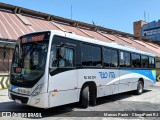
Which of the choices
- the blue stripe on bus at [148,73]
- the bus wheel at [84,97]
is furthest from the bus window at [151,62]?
the bus wheel at [84,97]

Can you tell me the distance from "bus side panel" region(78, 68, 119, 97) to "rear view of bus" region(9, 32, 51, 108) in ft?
6.29

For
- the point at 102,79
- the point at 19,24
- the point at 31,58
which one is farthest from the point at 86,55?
the point at 19,24

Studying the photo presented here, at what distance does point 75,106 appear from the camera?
983cm

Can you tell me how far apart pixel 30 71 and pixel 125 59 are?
263 inches

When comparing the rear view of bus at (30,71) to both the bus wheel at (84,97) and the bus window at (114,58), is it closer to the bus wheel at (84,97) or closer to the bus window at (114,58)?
the bus wheel at (84,97)

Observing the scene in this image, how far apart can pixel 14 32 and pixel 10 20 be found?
3627 millimetres

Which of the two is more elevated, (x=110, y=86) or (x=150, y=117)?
(x=110, y=86)

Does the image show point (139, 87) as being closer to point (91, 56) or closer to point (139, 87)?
point (139, 87)

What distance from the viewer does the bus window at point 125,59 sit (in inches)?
490

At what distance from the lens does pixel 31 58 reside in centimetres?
792

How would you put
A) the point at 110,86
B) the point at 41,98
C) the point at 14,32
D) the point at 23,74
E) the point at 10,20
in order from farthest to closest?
1. the point at 10,20
2. the point at 14,32
3. the point at 110,86
4. the point at 23,74
5. the point at 41,98

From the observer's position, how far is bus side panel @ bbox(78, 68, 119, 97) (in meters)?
9.17

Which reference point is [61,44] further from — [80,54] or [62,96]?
[62,96]

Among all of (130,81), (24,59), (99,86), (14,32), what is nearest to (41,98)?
(24,59)
